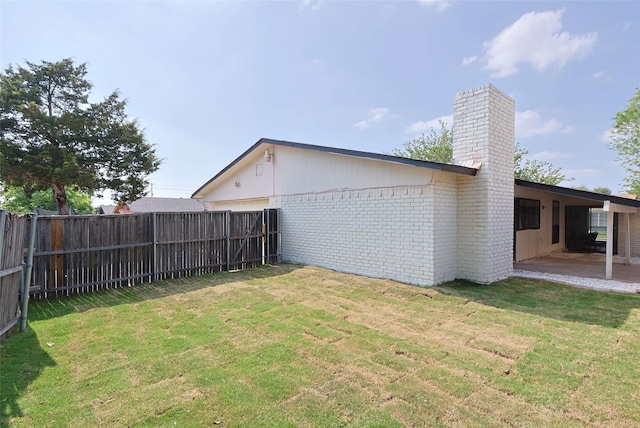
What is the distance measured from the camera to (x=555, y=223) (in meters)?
13.6

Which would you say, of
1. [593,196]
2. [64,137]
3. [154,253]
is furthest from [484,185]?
[64,137]

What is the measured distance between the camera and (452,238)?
7598 mm

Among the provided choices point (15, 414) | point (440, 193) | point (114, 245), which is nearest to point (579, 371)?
point (440, 193)

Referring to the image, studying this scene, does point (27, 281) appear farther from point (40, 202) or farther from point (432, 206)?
point (40, 202)

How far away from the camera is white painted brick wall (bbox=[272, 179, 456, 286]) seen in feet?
23.2

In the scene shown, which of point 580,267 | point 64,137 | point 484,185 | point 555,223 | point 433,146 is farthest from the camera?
point 433,146

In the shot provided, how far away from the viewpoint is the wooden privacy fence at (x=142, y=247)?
6.37 meters

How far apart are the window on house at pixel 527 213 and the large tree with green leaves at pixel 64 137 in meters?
22.5

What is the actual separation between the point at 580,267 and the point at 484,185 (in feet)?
17.5

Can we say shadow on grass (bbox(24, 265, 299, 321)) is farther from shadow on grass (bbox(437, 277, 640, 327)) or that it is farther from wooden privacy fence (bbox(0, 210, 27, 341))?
shadow on grass (bbox(437, 277, 640, 327))

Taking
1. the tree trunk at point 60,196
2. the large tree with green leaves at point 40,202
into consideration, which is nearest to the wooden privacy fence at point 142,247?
the tree trunk at point 60,196

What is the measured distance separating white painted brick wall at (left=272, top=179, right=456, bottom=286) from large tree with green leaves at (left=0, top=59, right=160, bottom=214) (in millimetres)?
16651

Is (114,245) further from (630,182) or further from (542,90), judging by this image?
(630,182)

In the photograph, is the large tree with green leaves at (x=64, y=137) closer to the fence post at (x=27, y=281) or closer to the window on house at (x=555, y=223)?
the fence post at (x=27, y=281)
